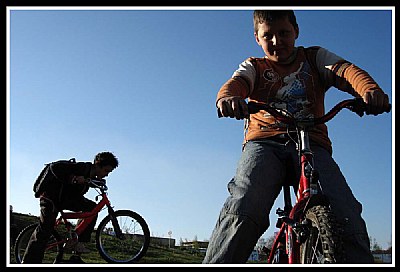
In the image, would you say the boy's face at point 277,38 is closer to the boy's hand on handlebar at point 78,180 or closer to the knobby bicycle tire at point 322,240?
the knobby bicycle tire at point 322,240

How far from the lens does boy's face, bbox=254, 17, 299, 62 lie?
2936mm

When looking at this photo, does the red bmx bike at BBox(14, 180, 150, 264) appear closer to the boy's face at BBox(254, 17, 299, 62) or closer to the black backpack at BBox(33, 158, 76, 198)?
the black backpack at BBox(33, 158, 76, 198)

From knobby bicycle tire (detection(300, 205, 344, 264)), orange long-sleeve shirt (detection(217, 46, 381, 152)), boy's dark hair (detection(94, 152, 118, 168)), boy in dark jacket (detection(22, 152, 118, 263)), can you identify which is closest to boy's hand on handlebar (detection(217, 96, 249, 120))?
orange long-sleeve shirt (detection(217, 46, 381, 152))

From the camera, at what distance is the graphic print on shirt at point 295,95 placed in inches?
115

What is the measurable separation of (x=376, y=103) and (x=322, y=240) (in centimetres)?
84

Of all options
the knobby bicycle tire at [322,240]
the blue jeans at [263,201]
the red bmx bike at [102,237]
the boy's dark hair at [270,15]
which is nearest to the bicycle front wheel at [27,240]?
the red bmx bike at [102,237]

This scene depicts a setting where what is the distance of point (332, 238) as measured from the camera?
6.31 ft

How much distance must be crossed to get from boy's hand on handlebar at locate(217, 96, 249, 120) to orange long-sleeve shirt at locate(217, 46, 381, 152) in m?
0.33

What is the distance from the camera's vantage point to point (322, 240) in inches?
77.2

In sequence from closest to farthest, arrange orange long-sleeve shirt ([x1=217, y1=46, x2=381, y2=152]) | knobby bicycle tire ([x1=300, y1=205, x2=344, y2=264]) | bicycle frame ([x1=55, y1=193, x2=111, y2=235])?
knobby bicycle tire ([x1=300, y1=205, x2=344, y2=264])
orange long-sleeve shirt ([x1=217, y1=46, x2=381, y2=152])
bicycle frame ([x1=55, y1=193, x2=111, y2=235])

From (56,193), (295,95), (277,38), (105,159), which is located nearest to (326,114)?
(295,95)

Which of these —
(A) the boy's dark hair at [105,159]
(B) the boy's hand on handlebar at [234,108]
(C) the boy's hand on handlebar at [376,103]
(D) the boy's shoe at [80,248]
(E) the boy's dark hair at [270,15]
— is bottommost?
(D) the boy's shoe at [80,248]

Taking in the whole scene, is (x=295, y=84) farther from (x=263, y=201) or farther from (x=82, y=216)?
(x=82, y=216)

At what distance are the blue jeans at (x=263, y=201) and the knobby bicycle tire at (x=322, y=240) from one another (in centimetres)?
18
